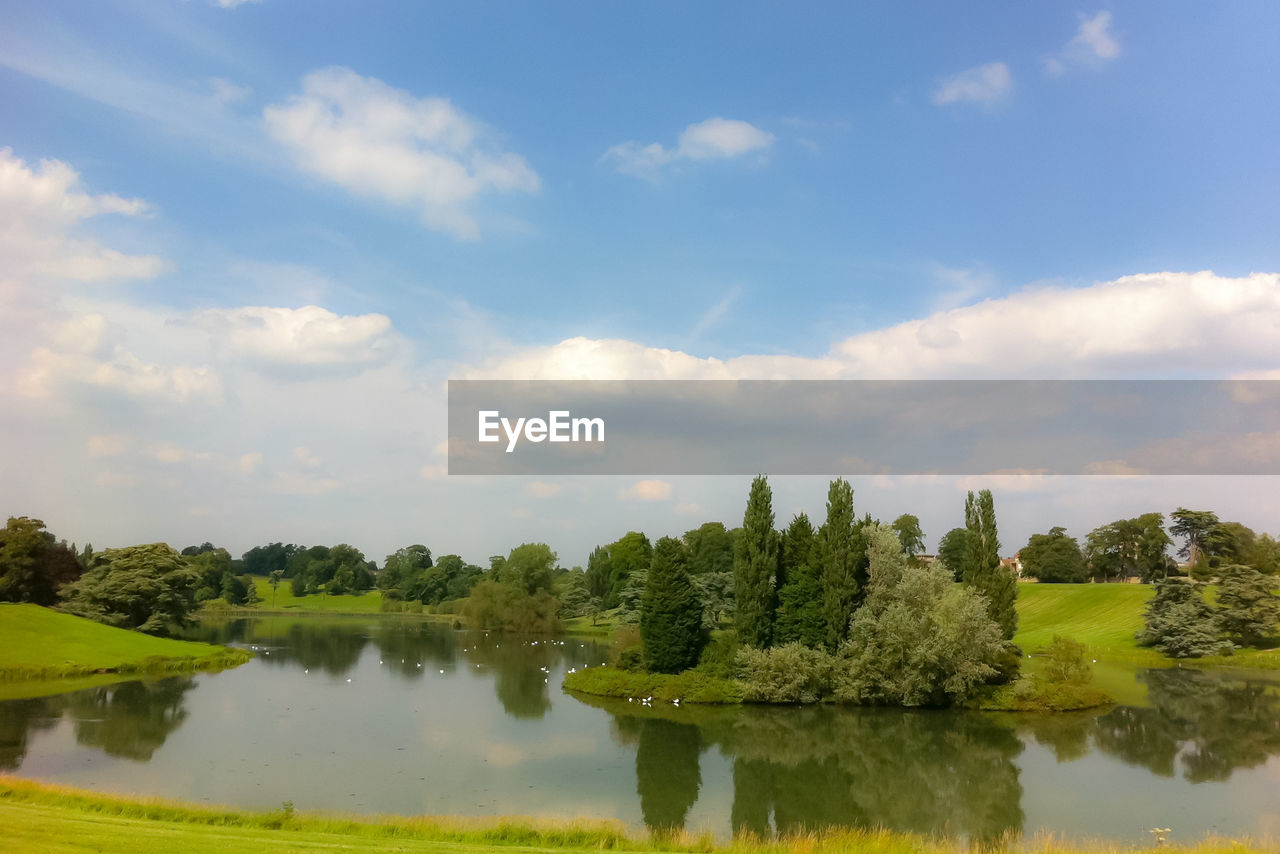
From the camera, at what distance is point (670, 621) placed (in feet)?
126

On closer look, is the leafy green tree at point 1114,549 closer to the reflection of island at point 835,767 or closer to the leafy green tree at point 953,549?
the leafy green tree at point 953,549

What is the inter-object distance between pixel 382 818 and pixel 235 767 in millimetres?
8497

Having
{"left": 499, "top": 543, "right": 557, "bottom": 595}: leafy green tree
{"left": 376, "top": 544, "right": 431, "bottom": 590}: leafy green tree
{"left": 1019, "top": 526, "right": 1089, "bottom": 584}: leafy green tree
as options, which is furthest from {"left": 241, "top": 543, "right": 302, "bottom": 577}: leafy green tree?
{"left": 1019, "top": 526, "right": 1089, "bottom": 584}: leafy green tree

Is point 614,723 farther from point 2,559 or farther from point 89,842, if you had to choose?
point 2,559

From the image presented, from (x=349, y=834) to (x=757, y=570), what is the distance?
25125 mm

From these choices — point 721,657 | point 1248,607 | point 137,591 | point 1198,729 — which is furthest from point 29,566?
point 1248,607

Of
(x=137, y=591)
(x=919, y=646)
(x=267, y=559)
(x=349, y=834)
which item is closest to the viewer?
(x=349, y=834)

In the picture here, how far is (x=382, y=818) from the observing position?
17.3m

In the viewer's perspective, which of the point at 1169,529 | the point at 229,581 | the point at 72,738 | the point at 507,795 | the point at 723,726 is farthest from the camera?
the point at 229,581

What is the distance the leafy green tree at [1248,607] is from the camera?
5406 centimetres

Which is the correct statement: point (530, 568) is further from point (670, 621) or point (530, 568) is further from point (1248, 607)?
point (1248, 607)

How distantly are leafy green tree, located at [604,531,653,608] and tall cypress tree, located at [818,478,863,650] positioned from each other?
44.0 metres

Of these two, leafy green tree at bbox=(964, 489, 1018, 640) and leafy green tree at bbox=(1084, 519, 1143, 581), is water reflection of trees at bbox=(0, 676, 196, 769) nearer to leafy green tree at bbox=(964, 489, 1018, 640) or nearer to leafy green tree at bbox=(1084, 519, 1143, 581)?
leafy green tree at bbox=(964, 489, 1018, 640)

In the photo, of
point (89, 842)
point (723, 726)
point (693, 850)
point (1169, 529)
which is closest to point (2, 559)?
point (723, 726)
